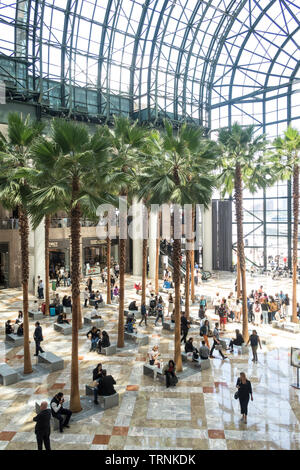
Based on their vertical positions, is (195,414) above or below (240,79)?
below

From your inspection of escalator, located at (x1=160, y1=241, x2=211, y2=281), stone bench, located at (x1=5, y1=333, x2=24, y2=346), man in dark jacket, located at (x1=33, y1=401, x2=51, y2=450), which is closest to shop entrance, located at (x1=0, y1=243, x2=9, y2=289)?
stone bench, located at (x1=5, y1=333, x2=24, y2=346)

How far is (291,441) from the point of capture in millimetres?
9172

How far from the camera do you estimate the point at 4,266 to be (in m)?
30.4

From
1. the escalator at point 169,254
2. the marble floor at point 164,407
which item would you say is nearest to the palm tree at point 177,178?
the marble floor at point 164,407

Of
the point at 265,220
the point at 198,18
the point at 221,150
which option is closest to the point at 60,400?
the point at 221,150

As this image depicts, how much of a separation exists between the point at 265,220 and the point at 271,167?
1568 cm

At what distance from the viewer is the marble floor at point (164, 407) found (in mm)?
9250

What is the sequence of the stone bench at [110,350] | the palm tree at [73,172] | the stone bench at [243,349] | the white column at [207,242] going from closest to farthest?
the palm tree at [73,172] < the stone bench at [110,350] < the stone bench at [243,349] < the white column at [207,242]

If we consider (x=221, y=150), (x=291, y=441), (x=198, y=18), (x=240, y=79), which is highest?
(x=198, y=18)

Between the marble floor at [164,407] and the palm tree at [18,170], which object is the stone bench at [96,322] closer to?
the marble floor at [164,407]

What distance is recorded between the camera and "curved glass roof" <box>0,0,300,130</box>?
90.9ft

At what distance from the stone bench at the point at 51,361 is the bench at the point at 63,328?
3700 mm

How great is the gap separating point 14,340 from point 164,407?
27.2 ft
